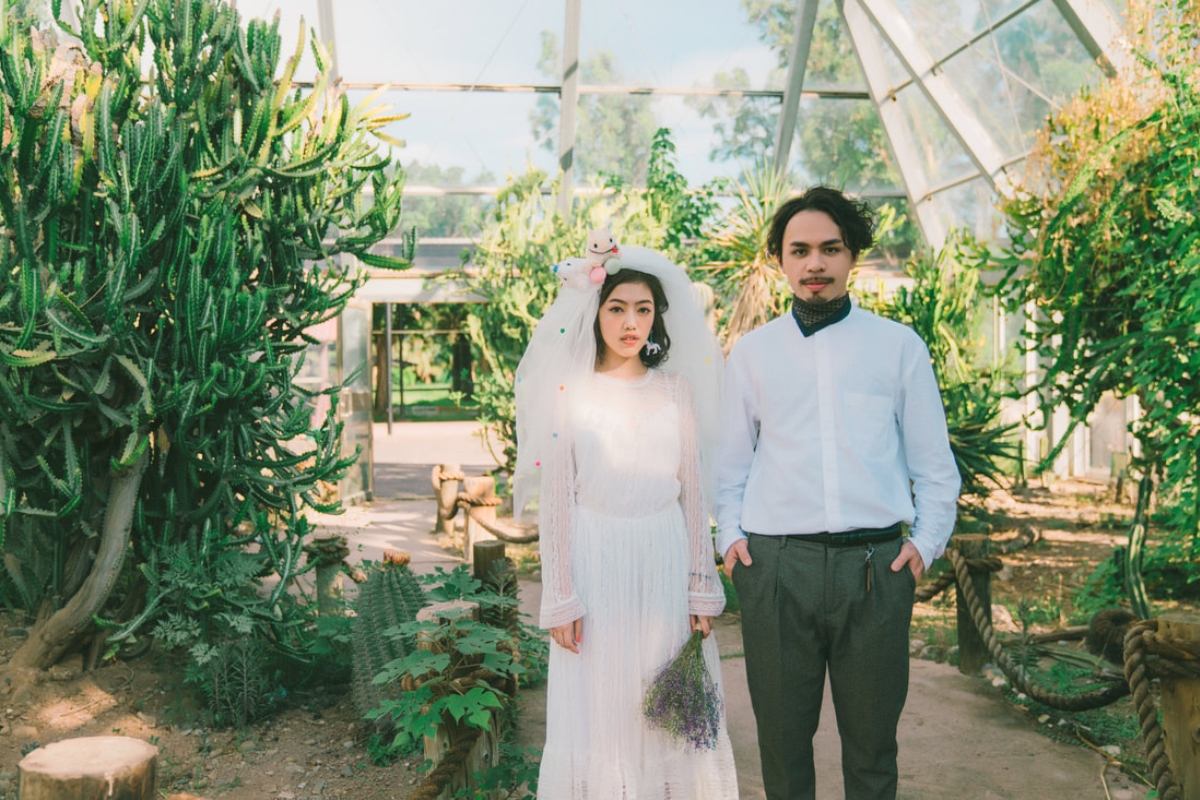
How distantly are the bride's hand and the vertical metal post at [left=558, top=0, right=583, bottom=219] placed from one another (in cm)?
840

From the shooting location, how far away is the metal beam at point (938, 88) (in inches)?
367

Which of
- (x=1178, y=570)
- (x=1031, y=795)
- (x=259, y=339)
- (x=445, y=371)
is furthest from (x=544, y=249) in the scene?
(x=445, y=371)

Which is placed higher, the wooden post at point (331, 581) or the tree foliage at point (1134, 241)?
Answer: the tree foliage at point (1134, 241)

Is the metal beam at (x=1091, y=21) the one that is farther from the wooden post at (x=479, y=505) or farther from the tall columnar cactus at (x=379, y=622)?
the tall columnar cactus at (x=379, y=622)

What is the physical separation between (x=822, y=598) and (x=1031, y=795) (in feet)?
4.98

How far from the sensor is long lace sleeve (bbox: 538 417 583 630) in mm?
2416

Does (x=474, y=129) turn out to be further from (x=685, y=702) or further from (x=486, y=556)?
(x=685, y=702)

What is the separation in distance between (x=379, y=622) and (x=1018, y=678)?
99.2 inches

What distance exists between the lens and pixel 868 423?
2375 mm

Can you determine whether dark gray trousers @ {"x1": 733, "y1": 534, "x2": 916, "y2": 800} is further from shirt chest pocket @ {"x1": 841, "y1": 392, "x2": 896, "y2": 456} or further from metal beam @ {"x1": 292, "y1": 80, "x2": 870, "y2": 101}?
metal beam @ {"x1": 292, "y1": 80, "x2": 870, "y2": 101}

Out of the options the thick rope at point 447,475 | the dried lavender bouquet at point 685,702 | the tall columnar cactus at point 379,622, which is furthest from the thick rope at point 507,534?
the dried lavender bouquet at point 685,702

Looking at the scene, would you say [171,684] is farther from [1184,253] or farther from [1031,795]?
[1184,253]

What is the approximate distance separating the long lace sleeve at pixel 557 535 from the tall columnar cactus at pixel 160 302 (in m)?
1.68

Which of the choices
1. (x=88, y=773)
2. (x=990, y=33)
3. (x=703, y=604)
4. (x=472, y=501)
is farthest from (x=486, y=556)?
(x=990, y=33)
